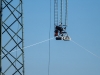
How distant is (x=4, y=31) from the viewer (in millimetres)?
15523

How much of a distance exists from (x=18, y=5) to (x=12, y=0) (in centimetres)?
54

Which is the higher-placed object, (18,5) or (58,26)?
(18,5)

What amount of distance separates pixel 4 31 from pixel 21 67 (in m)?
→ 2.63

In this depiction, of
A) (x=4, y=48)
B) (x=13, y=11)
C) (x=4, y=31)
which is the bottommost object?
(x=4, y=48)

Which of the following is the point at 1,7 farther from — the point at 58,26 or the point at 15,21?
the point at 58,26

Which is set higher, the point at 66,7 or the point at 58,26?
the point at 66,7


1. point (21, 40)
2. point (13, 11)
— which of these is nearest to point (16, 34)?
point (21, 40)

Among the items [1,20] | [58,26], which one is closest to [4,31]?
[1,20]

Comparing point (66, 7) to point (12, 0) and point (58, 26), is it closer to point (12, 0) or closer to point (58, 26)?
point (58, 26)

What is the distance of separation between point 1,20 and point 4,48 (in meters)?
1.82

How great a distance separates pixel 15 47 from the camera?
619 inches

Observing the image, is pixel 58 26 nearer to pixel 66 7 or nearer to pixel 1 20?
pixel 66 7

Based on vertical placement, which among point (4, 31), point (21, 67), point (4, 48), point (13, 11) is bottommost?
point (21, 67)

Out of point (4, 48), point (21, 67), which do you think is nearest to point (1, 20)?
point (4, 48)
